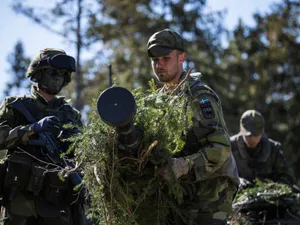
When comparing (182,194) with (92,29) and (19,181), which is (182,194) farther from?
(92,29)

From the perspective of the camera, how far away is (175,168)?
4.66 m

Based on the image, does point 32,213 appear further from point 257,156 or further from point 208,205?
point 257,156

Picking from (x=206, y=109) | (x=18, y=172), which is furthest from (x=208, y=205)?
(x=18, y=172)

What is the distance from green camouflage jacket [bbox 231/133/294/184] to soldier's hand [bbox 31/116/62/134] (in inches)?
160

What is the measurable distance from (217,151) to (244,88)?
1984 centimetres

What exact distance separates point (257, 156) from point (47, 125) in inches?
174

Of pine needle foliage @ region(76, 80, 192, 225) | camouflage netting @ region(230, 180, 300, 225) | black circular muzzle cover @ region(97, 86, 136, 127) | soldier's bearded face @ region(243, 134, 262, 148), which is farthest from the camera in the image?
soldier's bearded face @ region(243, 134, 262, 148)

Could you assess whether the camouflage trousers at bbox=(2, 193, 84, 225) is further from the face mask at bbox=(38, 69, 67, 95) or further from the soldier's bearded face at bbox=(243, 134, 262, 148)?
the soldier's bearded face at bbox=(243, 134, 262, 148)

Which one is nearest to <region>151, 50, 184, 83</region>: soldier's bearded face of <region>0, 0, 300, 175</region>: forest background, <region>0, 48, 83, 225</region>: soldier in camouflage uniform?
<region>0, 48, 83, 225</region>: soldier in camouflage uniform

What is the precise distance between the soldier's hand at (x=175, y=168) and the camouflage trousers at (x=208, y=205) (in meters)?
0.41

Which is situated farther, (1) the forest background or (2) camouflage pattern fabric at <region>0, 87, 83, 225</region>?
(1) the forest background

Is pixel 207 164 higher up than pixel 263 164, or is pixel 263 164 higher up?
pixel 207 164

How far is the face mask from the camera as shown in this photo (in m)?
7.11

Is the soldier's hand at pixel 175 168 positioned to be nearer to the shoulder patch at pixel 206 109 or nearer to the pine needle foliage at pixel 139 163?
the pine needle foliage at pixel 139 163
